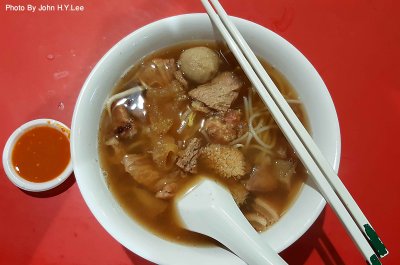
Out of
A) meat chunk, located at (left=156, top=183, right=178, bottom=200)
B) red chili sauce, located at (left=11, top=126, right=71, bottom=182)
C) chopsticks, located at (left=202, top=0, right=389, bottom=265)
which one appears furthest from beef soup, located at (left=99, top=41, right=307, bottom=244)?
red chili sauce, located at (left=11, top=126, right=71, bottom=182)

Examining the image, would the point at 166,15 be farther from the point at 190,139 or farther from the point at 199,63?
the point at 190,139

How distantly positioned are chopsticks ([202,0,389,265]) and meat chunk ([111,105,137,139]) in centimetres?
44

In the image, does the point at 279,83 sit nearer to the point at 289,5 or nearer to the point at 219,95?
the point at 219,95

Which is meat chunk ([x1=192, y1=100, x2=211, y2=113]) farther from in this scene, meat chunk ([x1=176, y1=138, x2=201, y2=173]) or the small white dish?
the small white dish

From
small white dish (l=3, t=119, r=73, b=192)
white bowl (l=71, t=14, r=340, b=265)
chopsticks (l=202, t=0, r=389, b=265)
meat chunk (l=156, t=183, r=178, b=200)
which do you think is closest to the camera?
chopsticks (l=202, t=0, r=389, b=265)

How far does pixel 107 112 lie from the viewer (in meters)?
1.50

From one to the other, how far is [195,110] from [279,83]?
0.31 meters

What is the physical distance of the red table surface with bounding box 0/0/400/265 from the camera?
5.34 ft

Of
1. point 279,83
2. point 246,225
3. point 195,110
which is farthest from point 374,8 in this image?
point 246,225

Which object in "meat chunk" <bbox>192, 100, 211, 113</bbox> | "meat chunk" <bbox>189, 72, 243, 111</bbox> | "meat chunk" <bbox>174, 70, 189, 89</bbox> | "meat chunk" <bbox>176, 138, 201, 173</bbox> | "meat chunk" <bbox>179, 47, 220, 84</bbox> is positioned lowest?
"meat chunk" <bbox>176, 138, 201, 173</bbox>

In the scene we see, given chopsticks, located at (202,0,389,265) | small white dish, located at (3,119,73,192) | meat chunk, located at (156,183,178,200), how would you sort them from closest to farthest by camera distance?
chopsticks, located at (202,0,389,265)
meat chunk, located at (156,183,178,200)
small white dish, located at (3,119,73,192)

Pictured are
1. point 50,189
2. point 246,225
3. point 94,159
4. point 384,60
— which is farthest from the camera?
point 384,60

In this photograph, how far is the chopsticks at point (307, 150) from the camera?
1189mm

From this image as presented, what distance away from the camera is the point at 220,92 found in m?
1.53
